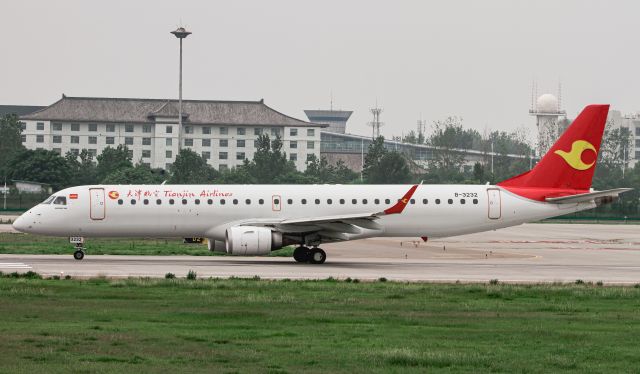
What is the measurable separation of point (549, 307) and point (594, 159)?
789 inches

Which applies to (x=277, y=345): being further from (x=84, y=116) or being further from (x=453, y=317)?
(x=84, y=116)

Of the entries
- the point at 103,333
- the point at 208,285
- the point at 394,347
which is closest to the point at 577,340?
the point at 394,347

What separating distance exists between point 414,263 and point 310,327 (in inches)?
898

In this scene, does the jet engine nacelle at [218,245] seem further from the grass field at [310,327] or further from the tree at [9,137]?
the tree at [9,137]

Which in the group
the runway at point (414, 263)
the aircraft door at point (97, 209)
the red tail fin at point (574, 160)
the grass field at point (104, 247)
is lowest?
the runway at point (414, 263)

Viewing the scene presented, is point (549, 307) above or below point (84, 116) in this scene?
below

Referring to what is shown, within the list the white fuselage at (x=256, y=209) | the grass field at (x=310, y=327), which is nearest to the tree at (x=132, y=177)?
the white fuselage at (x=256, y=209)

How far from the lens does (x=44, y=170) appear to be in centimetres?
10306

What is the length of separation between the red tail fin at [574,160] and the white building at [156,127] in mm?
115076

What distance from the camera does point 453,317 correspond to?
82.2 feet

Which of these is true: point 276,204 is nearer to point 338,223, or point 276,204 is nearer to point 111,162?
point 338,223

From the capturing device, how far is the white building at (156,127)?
518 ft

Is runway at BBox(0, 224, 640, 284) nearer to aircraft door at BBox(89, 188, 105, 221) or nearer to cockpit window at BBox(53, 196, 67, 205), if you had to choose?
aircraft door at BBox(89, 188, 105, 221)

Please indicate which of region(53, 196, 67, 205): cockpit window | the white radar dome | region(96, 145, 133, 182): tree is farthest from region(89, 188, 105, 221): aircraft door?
the white radar dome
